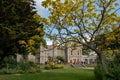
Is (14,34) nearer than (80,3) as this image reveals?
No

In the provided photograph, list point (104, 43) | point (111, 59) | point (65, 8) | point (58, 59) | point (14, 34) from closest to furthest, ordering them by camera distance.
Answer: point (65, 8)
point (104, 43)
point (111, 59)
point (14, 34)
point (58, 59)

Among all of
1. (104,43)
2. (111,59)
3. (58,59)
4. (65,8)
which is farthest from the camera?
(58,59)

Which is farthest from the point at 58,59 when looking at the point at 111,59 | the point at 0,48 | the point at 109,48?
the point at 109,48

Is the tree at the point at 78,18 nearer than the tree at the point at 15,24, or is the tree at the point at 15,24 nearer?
the tree at the point at 78,18

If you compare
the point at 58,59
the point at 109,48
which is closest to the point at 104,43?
the point at 109,48

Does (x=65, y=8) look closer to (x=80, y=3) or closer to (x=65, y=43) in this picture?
(x=80, y=3)

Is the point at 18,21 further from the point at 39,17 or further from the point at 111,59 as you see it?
the point at 39,17

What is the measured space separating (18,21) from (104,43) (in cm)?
2391

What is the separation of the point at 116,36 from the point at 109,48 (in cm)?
131

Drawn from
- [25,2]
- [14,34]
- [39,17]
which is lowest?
[39,17]

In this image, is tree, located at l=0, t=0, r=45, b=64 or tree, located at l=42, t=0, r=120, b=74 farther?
tree, located at l=0, t=0, r=45, b=64

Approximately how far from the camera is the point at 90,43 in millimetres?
13250

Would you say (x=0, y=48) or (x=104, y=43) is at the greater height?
(x=0, y=48)

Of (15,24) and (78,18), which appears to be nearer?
(78,18)
